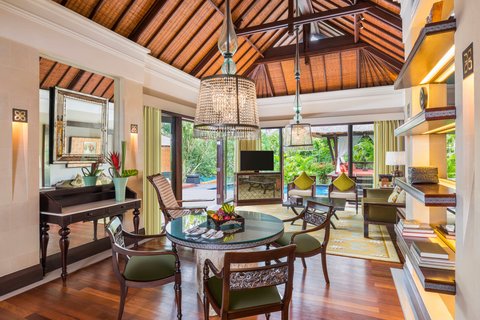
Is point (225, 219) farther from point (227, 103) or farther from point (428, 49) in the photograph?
point (428, 49)

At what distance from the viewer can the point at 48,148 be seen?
3.50 meters

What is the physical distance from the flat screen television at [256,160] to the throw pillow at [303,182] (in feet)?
3.18

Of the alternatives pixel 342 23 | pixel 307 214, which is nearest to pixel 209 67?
pixel 342 23

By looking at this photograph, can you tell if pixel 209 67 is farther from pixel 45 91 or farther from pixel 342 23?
pixel 45 91

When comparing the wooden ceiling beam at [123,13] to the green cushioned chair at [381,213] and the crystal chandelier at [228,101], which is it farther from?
the green cushioned chair at [381,213]

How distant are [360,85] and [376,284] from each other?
5.59 m

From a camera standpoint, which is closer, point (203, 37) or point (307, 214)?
point (307, 214)

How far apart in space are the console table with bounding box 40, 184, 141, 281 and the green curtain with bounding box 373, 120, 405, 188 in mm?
6056

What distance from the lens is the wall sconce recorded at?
292 cm

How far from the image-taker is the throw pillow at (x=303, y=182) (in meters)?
7.20

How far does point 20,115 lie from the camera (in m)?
2.97

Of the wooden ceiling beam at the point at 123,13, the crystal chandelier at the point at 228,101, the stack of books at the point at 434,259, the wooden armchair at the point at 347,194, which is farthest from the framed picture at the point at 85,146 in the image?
the wooden armchair at the point at 347,194

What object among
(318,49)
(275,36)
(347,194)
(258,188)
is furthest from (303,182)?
(275,36)

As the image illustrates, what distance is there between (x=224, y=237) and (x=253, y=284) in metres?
0.71
